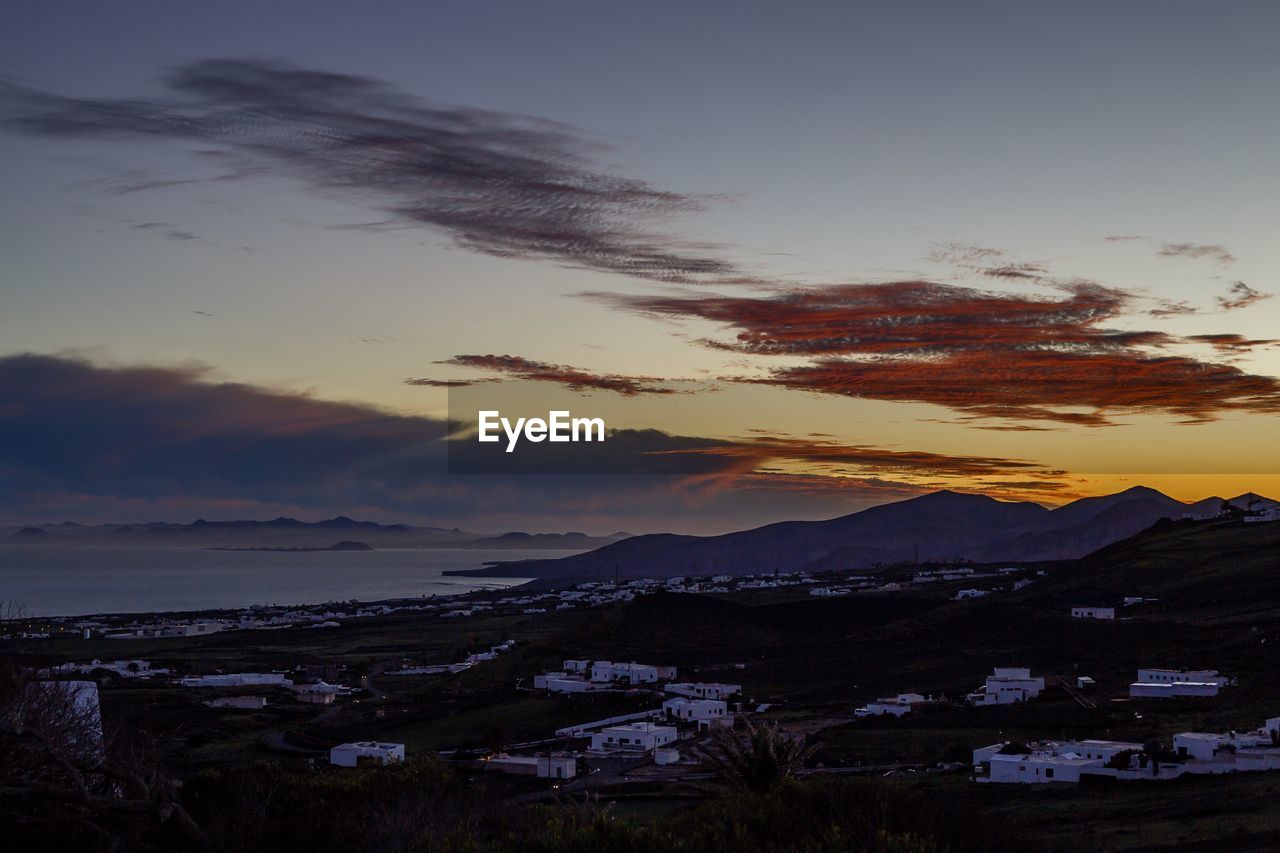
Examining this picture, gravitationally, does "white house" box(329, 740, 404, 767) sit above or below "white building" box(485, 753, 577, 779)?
above

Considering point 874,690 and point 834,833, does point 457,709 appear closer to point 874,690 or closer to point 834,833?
point 874,690

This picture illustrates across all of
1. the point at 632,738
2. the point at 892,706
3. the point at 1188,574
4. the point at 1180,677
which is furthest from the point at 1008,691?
the point at 1188,574

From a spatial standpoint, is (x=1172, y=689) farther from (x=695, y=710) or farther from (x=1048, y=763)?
(x=695, y=710)

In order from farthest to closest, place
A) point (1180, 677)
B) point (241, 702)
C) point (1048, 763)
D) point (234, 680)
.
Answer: point (234, 680) → point (241, 702) → point (1180, 677) → point (1048, 763)

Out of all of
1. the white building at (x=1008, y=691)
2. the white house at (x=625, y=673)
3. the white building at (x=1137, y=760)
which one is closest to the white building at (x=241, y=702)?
the white house at (x=625, y=673)

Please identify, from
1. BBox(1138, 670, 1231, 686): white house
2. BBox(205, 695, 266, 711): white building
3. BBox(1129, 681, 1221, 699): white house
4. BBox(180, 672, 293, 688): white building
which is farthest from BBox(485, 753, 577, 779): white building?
BBox(180, 672, 293, 688): white building

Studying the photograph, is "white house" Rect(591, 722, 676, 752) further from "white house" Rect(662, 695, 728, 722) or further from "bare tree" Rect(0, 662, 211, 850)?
"bare tree" Rect(0, 662, 211, 850)
